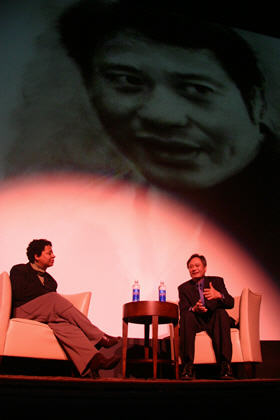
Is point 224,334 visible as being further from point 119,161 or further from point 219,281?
point 119,161

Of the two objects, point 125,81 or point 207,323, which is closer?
point 207,323

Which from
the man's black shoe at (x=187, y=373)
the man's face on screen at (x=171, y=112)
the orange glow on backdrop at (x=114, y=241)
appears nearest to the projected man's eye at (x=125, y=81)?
the man's face on screen at (x=171, y=112)

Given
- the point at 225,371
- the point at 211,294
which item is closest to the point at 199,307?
the point at 211,294

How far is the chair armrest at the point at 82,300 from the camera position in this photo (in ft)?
9.75

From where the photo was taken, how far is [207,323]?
283 cm

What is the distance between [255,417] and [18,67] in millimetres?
3900

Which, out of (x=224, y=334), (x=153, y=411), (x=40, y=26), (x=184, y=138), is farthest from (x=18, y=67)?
(x=153, y=411)

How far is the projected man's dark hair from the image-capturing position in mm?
4062

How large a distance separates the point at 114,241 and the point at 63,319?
102 centimetres

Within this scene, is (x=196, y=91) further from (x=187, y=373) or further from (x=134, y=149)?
(x=187, y=373)

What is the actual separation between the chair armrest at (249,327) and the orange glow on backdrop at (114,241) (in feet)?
2.14

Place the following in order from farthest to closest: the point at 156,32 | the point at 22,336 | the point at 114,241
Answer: the point at 156,32 → the point at 114,241 → the point at 22,336

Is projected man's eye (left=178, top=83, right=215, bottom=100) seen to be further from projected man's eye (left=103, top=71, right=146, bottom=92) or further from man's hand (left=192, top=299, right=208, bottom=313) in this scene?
man's hand (left=192, top=299, right=208, bottom=313)

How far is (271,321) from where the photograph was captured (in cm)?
354
